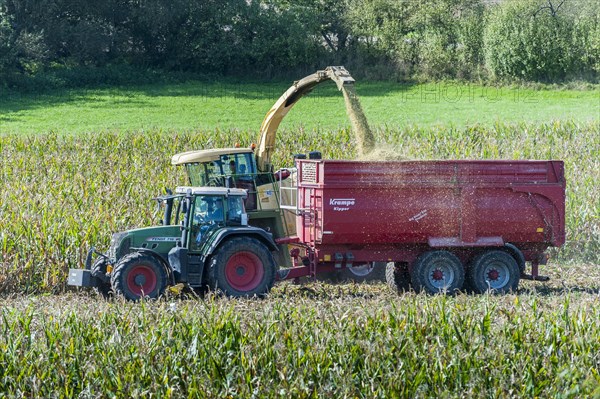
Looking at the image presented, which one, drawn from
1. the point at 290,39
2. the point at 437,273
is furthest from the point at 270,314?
the point at 290,39

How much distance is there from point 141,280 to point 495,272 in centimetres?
475

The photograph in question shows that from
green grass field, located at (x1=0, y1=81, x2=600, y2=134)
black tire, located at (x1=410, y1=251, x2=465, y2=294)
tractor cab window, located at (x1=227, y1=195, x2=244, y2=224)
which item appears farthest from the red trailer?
green grass field, located at (x1=0, y1=81, x2=600, y2=134)

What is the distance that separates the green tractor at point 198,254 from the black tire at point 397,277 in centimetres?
186

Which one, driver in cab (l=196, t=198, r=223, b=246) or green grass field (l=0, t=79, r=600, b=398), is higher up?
driver in cab (l=196, t=198, r=223, b=246)

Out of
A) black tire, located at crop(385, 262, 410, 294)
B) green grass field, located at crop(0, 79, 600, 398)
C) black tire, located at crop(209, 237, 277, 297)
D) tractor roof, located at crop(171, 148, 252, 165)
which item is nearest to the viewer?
green grass field, located at crop(0, 79, 600, 398)

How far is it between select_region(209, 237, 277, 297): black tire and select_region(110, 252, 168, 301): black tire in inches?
25.1

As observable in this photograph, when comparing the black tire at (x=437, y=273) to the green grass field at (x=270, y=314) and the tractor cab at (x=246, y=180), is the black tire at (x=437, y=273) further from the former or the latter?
the tractor cab at (x=246, y=180)

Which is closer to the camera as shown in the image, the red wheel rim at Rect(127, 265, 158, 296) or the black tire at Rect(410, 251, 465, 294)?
the red wheel rim at Rect(127, 265, 158, 296)

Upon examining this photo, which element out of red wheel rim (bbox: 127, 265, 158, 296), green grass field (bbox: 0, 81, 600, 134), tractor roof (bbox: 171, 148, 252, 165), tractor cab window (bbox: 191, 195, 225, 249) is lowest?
red wheel rim (bbox: 127, 265, 158, 296)

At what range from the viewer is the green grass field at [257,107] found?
96.4 ft

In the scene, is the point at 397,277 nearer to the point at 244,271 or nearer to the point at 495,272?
the point at 495,272

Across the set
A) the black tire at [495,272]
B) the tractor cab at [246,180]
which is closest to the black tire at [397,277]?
the black tire at [495,272]

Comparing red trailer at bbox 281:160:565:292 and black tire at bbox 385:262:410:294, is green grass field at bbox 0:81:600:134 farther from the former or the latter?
black tire at bbox 385:262:410:294

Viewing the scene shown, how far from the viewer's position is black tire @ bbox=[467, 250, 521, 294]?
13.4m
